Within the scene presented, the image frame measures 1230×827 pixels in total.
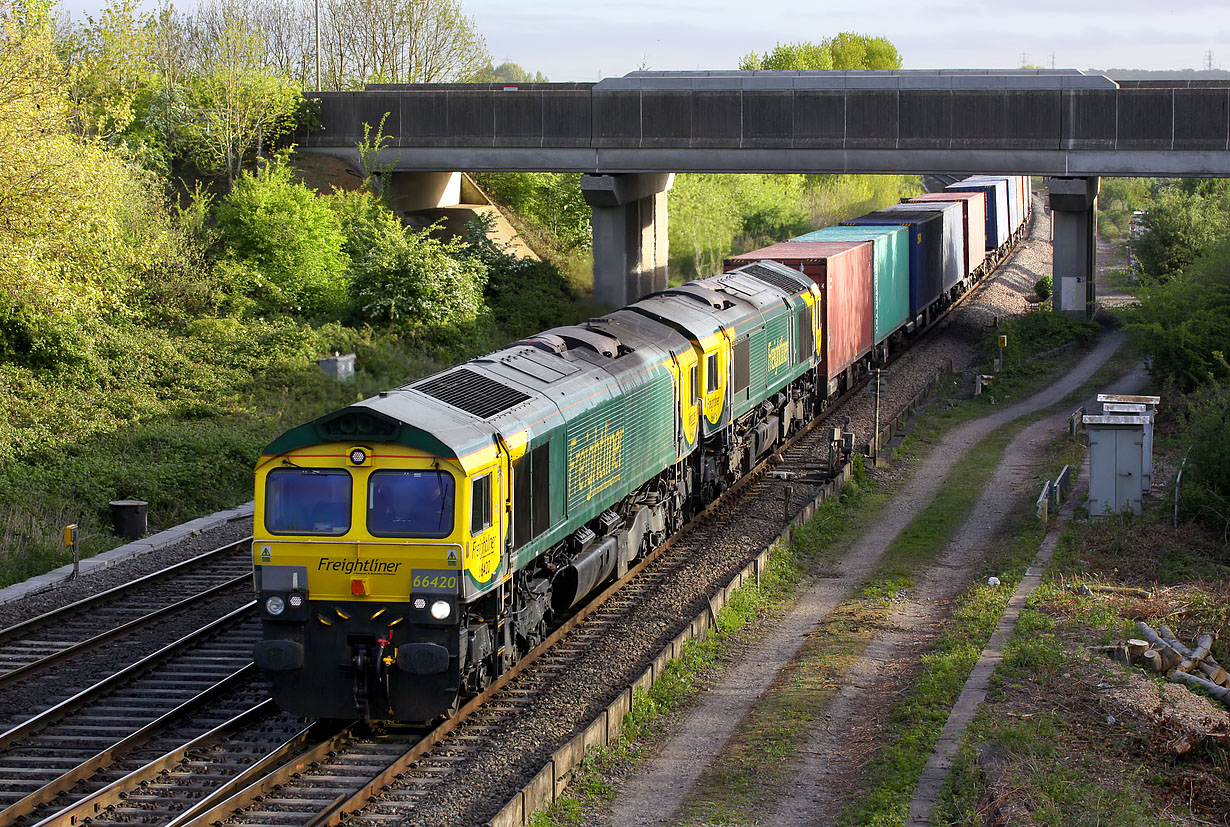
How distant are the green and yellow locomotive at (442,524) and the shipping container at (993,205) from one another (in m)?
42.3

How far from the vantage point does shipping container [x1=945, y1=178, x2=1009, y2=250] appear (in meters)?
56.6

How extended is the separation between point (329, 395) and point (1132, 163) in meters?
23.5

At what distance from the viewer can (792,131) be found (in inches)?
1537

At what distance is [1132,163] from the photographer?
37000 millimetres

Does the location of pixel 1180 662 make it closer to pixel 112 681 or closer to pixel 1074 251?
pixel 112 681

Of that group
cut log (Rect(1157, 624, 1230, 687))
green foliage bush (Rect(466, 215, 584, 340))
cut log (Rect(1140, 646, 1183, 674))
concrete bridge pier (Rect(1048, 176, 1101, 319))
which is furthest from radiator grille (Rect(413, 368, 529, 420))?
concrete bridge pier (Rect(1048, 176, 1101, 319))

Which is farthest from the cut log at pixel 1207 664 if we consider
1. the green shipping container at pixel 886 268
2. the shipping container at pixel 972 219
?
the shipping container at pixel 972 219

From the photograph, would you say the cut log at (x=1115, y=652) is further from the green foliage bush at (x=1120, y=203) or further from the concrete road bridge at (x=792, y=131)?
the green foliage bush at (x=1120, y=203)

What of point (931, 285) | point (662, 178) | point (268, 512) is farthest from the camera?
point (662, 178)

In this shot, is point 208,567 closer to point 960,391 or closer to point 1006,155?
point 960,391

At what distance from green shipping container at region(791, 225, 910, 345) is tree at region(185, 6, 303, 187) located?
18.1 metres

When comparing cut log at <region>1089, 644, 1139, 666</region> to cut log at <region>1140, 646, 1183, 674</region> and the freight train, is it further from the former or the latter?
the freight train

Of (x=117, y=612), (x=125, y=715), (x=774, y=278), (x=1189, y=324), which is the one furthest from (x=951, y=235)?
(x=125, y=715)

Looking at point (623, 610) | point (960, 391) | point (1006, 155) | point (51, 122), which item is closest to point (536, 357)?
point (623, 610)
